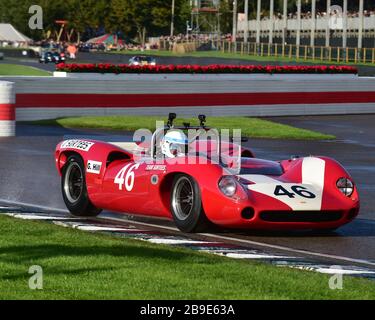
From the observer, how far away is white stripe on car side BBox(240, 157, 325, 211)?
1158 cm

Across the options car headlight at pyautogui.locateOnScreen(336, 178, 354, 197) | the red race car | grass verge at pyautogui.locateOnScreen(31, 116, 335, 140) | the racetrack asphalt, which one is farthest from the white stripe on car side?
grass verge at pyautogui.locateOnScreen(31, 116, 335, 140)

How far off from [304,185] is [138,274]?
3593mm

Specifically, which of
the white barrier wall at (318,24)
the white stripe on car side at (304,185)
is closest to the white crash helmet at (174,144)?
the white stripe on car side at (304,185)

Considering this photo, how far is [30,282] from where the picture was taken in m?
8.16

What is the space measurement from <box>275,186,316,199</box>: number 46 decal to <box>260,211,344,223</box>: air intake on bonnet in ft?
0.55


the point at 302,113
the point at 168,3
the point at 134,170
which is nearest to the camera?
the point at 134,170

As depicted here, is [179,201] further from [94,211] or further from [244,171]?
[94,211]

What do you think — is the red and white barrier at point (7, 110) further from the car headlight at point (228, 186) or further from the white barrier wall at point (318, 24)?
the white barrier wall at point (318, 24)

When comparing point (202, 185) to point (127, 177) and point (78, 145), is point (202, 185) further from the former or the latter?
point (78, 145)

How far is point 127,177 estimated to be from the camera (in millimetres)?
12438

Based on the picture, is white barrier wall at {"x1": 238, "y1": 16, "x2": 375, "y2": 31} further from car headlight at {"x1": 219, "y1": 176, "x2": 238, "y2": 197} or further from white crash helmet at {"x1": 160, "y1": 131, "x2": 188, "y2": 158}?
car headlight at {"x1": 219, "y1": 176, "x2": 238, "y2": 197}

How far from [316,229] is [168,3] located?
129m

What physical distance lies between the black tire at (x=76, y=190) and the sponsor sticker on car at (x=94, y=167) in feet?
0.42
